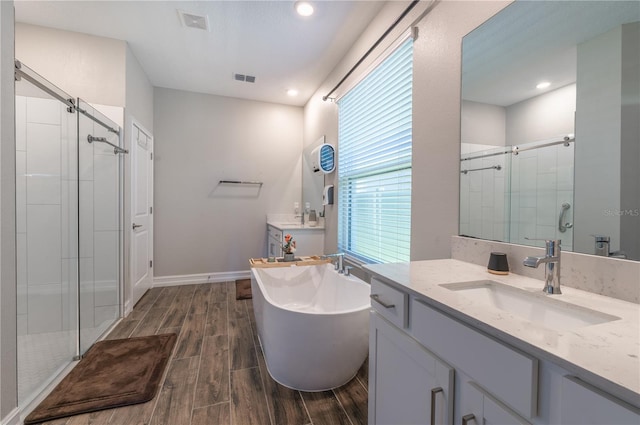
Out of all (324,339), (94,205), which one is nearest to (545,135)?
(324,339)

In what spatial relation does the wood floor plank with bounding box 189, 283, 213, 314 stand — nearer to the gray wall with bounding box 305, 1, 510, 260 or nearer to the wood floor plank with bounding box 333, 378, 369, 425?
the wood floor plank with bounding box 333, 378, 369, 425

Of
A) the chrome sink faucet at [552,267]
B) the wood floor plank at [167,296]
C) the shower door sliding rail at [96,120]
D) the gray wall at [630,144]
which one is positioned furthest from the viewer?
the wood floor plank at [167,296]

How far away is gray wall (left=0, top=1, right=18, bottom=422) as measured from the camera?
1263 millimetres

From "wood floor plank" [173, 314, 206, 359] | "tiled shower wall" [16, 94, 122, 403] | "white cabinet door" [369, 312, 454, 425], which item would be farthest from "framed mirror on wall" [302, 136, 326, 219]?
"white cabinet door" [369, 312, 454, 425]

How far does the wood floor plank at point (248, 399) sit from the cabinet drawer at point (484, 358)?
111cm

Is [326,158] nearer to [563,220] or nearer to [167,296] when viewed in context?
[563,220]

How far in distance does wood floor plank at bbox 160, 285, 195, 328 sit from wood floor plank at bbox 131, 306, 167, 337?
0.06 m

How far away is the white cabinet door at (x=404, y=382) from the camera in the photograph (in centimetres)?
80

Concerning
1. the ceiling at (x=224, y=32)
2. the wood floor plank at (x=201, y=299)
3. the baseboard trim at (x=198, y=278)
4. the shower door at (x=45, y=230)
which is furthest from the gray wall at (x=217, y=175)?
the shower door at (x=45, y=230)

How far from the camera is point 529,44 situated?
1124 millimetres

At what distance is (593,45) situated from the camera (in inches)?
36.4

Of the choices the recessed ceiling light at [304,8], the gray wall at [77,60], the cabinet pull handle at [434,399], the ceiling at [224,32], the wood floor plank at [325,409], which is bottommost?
the wood floor plank at [325,409]

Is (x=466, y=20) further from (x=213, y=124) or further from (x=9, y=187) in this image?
(x=213, y=124)

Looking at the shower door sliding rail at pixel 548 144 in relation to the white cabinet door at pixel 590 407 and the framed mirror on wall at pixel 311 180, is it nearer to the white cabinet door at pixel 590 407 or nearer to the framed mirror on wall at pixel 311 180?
the white cabinet door at pixel 590 407
